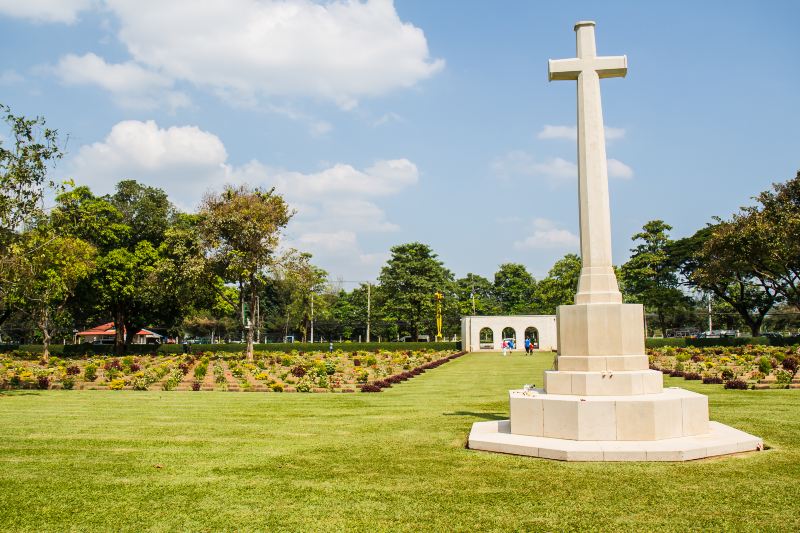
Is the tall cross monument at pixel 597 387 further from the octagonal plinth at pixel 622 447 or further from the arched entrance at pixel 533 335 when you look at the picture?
the arched entrance at pixel 533 335

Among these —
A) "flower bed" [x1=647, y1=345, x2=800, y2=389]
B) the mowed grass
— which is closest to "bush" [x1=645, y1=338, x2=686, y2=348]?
"flower bed" [x1=647, y1=345, x2=800, y2=389]

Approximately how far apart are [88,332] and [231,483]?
7308 cm

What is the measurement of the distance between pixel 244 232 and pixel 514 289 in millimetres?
52087

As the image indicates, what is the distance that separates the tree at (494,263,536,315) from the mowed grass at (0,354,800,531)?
6803cm

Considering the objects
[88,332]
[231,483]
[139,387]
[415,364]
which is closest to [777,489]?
[231,483]

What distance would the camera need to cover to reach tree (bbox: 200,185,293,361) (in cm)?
3225

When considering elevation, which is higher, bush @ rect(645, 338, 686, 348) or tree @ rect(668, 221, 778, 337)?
tree @ rect(668, 221, 778, 337)

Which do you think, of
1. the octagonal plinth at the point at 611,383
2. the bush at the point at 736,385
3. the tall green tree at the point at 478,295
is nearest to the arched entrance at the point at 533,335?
the tall green tree at the point at 478,295

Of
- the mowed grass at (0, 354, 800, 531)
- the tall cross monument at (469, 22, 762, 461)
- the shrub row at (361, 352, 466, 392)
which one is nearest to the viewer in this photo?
the mowed grass at (0, 354, 800, 531)

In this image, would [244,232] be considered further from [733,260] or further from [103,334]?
Answer: [103,334]

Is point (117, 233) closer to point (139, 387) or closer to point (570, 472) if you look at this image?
point (139, 387)

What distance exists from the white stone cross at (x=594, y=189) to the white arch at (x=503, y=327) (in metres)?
44.4

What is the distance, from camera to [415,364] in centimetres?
2828

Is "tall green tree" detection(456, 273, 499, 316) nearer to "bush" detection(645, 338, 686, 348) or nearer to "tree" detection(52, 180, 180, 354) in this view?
"bush" detection(645, 338, 686, 348)
